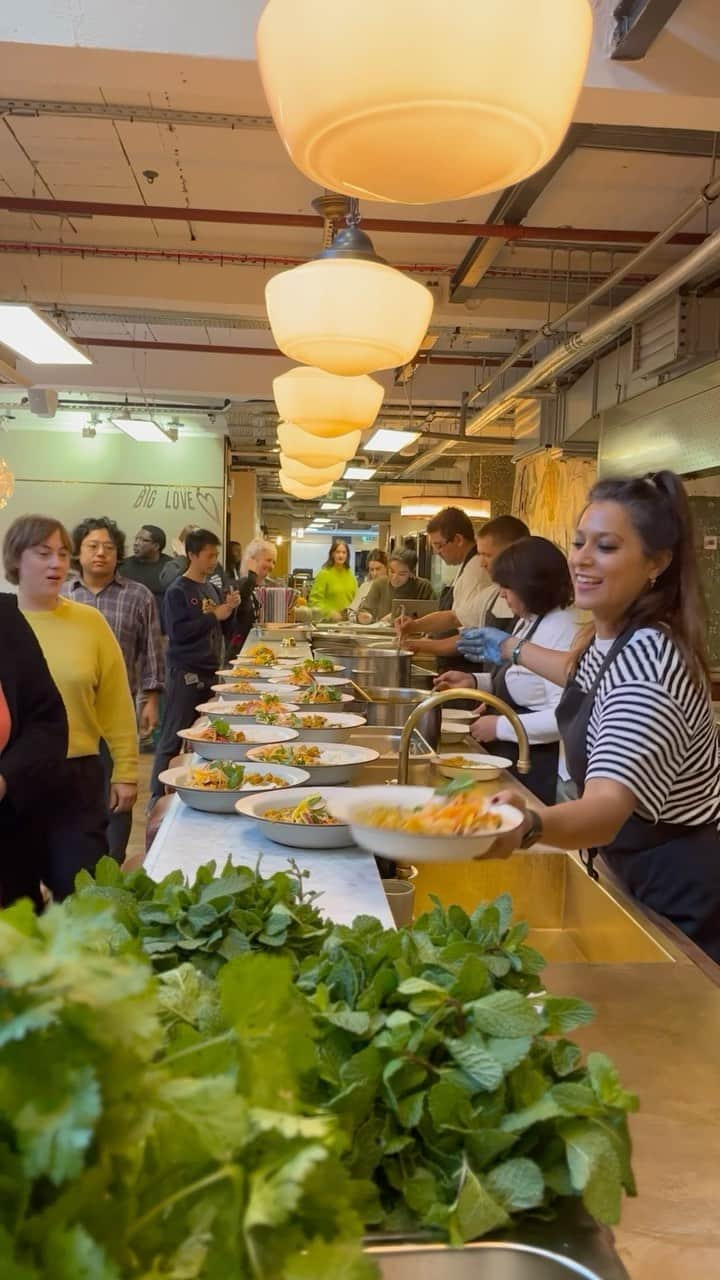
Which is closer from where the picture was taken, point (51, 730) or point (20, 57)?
point (51, 730)

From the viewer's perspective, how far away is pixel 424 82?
139 centimetres

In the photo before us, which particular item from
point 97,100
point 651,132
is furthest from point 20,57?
point 651,132

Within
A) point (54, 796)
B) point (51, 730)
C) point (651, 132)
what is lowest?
point (54, 796)

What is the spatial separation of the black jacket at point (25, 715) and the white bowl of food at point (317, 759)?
58 centimetres

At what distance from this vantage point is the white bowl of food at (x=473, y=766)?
2908 millimetres

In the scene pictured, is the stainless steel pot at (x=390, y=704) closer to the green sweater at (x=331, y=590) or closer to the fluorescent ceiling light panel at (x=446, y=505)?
the green sweater at (x=331, y=590)

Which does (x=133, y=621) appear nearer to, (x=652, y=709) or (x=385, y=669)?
(x=385, y=669)

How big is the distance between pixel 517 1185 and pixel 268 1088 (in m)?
0.30

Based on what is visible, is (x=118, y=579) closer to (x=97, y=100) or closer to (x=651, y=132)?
(x=97, y=100)

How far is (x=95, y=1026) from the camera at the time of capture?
0.50m

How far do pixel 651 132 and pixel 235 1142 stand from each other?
4848 mm

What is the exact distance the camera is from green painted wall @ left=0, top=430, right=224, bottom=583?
13.1 m

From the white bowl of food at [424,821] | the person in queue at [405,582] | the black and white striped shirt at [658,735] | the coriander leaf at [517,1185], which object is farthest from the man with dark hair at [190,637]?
the coriander leaf at [517,1185]

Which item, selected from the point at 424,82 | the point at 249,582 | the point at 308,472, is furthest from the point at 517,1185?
the point at 249,582
